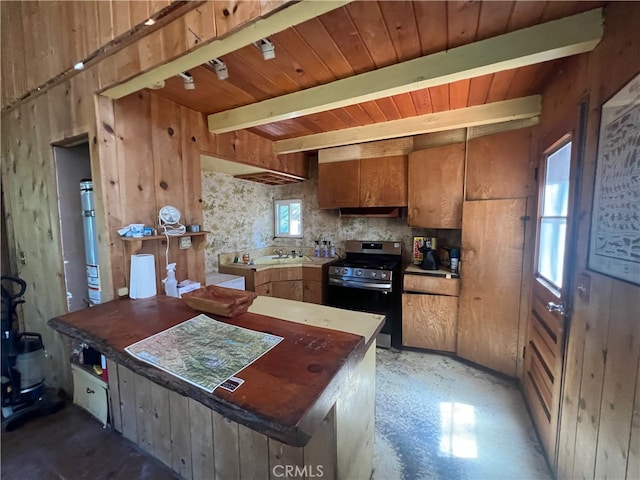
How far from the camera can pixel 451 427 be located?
1.79 meters

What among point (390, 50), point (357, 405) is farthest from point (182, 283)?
point (390, 50)

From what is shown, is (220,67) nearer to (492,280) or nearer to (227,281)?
(227,281)

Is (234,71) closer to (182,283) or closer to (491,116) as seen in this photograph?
(182,283)

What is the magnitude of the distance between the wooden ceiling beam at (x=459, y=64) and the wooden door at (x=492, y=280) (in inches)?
48.8

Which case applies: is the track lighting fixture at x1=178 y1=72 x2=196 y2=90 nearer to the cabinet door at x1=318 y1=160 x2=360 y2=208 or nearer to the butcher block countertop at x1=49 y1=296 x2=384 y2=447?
the butcher block countertop at x1=49 y1=296 x2=384 y2=447

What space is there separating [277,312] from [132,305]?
82 centimetres

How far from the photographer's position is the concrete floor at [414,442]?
1491 mm

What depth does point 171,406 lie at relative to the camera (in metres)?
1.37

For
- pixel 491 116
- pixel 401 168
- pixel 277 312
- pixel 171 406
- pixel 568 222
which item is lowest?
pixel 171 406

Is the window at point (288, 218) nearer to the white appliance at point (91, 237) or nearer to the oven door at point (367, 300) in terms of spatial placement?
the oven door at point (367, 300)

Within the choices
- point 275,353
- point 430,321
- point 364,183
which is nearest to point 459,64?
point 275,353

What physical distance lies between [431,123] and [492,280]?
1495 mm

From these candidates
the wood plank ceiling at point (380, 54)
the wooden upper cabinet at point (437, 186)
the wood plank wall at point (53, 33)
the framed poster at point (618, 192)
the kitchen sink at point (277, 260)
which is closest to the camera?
the framed poster at point (618, 192)

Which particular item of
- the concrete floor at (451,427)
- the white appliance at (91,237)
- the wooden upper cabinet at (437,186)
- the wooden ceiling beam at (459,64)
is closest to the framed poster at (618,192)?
the wooden ceiling beam at (459,64)
